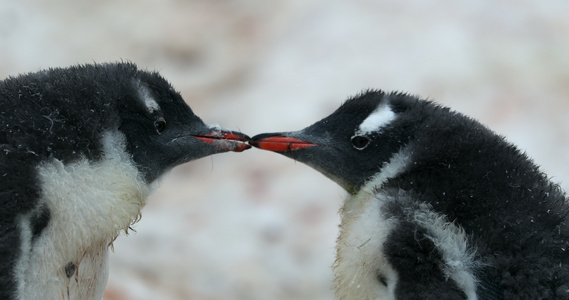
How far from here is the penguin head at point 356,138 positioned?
1869mm

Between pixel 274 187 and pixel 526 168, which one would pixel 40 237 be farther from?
pixel 274 187

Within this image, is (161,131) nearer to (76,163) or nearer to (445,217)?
(76,163)

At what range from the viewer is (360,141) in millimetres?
1950

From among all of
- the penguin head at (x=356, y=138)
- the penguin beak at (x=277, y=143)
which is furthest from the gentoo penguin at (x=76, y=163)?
the penguin head at (x=356, y=138)

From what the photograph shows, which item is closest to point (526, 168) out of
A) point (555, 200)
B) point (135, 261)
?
point (555, 200)

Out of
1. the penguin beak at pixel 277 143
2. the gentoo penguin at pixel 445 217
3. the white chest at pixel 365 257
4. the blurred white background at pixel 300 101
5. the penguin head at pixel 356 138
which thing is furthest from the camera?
the blurred white background at pixel 300 101

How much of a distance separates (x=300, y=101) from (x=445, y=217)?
87.0 inches

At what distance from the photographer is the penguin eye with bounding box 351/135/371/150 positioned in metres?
1.94

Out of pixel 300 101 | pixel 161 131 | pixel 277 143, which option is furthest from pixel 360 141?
pixel 300 101

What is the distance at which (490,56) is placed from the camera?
11.8 feet

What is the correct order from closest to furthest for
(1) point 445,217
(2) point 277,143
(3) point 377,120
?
1. (1) point 445,217
2. (3) point 377,120
3. (2) point 277,143

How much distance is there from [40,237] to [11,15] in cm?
341

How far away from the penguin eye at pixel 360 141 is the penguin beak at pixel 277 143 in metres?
0.11

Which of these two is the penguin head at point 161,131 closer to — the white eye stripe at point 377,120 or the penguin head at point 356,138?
the penguin head at point 356,138
